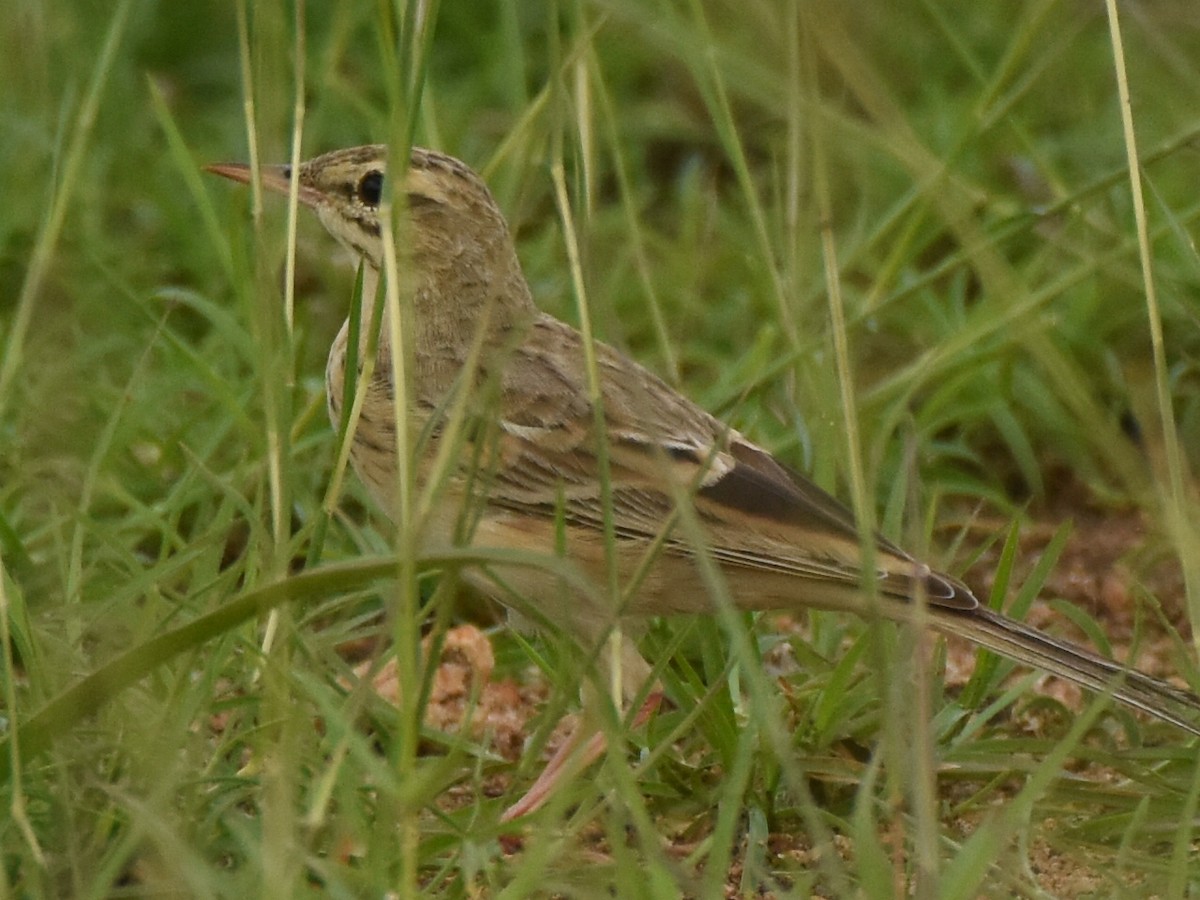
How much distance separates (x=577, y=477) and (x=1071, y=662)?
1253 mm

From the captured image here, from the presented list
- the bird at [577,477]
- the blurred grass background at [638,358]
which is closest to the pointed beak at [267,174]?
the bird at [577,477]

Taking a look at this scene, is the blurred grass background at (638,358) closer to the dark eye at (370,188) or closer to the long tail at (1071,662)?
the long tail at (1071,662)

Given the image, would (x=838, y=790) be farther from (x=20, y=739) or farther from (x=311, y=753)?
(x=20, y=739)

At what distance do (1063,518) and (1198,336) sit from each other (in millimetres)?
656

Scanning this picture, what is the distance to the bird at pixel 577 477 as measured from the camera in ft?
12.6

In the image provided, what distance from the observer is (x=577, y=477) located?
14.8 ft

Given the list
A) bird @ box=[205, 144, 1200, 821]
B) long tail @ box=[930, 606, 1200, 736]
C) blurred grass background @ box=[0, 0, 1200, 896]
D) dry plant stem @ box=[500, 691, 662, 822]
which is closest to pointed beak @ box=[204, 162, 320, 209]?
bird @ box=[205, 144, 1200, 821]

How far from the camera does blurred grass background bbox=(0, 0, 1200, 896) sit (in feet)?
10.4

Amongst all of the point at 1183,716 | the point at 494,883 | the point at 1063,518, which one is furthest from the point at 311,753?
the point at 1063,518

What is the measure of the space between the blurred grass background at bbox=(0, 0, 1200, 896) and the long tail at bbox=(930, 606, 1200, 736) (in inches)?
5.5

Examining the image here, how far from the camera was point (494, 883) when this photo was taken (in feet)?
10.7

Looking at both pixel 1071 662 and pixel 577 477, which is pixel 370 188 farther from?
pixel 1071 662

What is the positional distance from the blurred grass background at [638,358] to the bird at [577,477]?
149 mm

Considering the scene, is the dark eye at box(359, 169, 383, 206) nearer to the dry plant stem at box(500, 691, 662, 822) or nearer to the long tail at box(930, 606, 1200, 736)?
the dry plant stem at box(500, 691, 662, 822)
